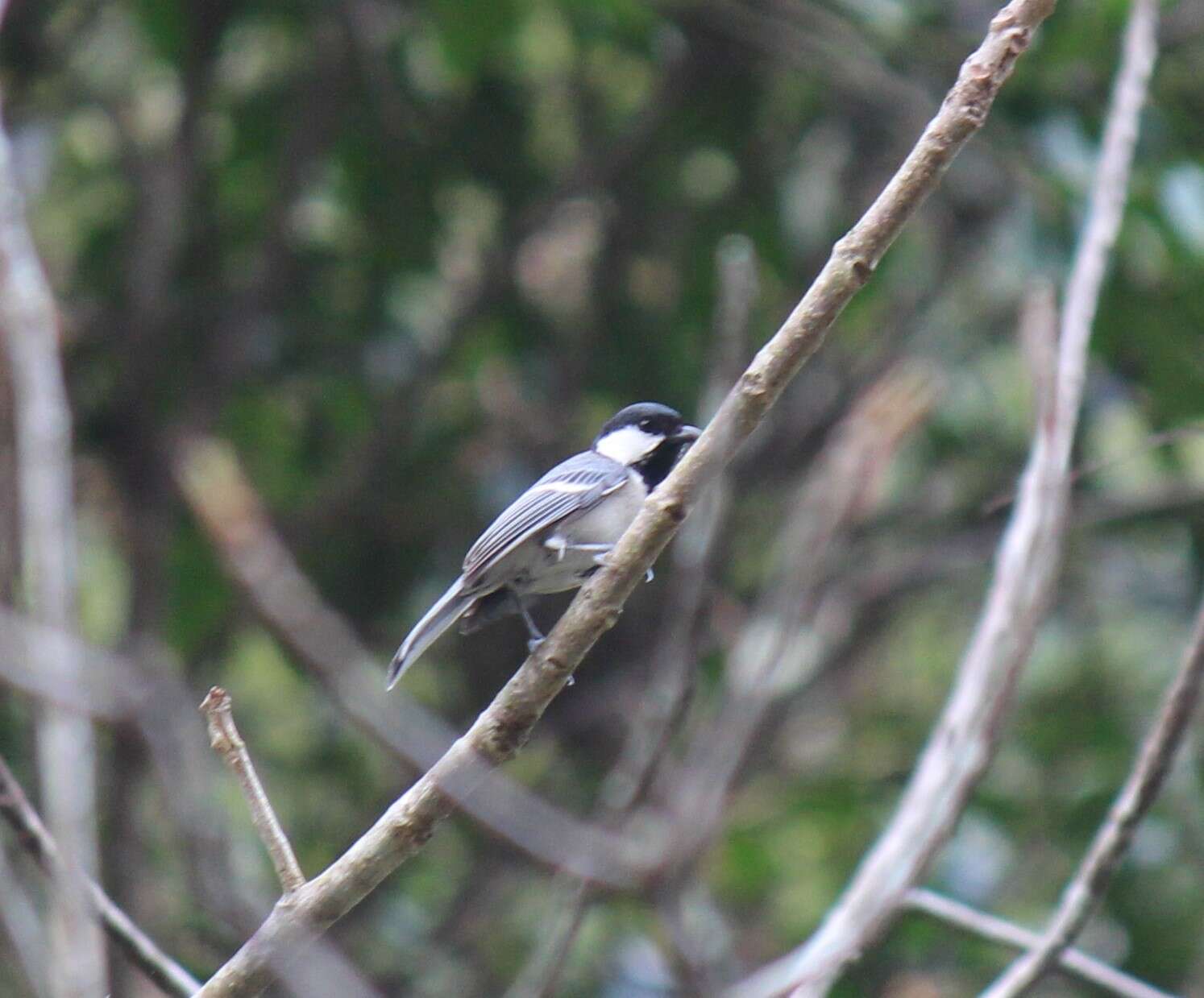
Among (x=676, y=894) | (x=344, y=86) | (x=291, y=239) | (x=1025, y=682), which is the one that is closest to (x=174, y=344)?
(x=291, y=239)

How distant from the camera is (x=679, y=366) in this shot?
5.92 m

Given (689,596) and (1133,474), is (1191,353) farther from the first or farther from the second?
(689,596)

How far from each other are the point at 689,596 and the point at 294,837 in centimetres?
354

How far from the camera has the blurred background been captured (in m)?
4.92

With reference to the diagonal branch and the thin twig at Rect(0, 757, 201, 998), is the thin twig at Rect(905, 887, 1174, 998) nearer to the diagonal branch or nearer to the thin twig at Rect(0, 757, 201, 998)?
the diagonal branch

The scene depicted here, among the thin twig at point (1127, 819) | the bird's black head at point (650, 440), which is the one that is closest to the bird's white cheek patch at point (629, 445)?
the bird's black head at point (650, 440)

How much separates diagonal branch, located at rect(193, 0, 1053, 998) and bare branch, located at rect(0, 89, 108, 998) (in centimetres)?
39

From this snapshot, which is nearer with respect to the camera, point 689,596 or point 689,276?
point 689,596

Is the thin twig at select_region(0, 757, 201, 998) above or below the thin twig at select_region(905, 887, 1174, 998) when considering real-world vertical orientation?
above

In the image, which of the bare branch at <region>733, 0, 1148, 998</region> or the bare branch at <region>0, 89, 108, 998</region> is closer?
the bare branch at <region>0, 89, 108, 998</region>

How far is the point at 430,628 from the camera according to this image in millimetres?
3529

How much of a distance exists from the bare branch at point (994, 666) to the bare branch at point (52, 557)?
1125 millimetres

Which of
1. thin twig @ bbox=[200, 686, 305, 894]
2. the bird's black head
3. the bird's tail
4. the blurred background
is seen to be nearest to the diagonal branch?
thin twig @ bbox=[200, 686, 305, 894]

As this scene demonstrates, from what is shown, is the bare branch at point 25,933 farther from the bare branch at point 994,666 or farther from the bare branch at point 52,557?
the bare branch at point 994,666
